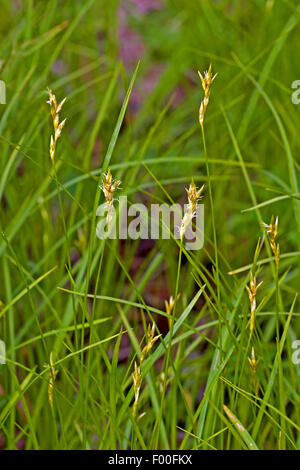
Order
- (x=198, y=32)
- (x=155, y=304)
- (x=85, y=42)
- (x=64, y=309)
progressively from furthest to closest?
(x=85, y=42)
(x=198, y=32)
(x=155, y=304)
(x=64, y=309)

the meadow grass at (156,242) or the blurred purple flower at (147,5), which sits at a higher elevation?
the blurred purple flower at (147,5)

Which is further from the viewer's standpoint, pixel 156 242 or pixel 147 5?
pixel 147 5

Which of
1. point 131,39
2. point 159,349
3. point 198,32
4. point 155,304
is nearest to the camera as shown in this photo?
point 159,349

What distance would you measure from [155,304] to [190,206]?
42.3 inches

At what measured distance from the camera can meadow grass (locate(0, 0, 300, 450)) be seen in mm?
1399

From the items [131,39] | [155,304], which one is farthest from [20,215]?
[131,39]

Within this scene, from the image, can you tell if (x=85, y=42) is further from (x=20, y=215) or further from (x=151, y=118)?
(x=20, y=215)

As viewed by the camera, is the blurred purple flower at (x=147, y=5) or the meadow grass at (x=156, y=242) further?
the blurred purple flower at (x=147, y=5)

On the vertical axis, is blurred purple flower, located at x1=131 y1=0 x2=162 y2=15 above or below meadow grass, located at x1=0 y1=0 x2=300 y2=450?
above

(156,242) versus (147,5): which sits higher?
(147,5)

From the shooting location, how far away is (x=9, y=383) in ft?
5.44

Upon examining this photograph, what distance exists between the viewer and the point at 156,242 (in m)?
2.07

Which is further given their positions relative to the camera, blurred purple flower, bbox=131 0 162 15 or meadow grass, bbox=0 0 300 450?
blurred purple flower, bbox=131 0 162 15

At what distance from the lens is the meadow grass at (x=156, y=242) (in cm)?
140
